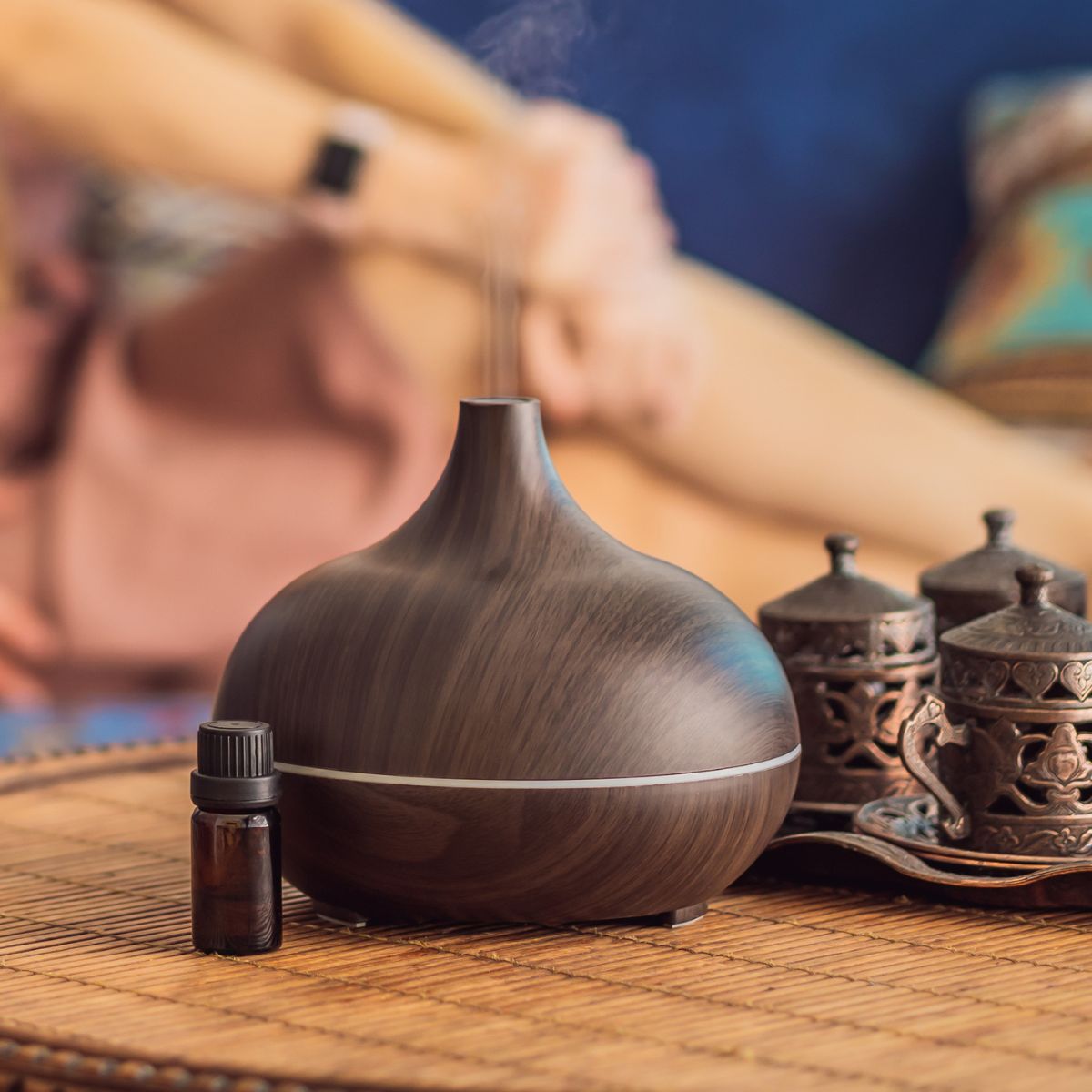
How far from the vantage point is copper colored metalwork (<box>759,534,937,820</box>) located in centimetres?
82

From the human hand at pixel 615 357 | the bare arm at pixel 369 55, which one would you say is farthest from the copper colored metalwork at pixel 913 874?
the bare arm at pixel 369 55

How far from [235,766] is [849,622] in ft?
1.03

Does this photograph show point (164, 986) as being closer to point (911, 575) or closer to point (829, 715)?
point (829, 715)

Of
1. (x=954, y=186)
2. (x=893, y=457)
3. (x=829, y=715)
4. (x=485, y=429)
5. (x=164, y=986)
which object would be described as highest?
(x=954, y=186)

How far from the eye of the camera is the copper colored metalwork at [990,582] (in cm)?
89

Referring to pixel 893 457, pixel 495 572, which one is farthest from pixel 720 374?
pixel 495 572

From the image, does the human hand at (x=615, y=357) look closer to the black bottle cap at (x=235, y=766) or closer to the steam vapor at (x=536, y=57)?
the steam vapor at (x=536, y=57)

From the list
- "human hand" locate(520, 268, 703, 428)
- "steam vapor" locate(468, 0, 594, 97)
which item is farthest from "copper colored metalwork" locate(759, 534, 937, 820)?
"human hand" locate(520, 268, 703, 428)

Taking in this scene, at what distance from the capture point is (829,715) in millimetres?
831

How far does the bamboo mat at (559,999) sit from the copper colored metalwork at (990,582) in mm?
190

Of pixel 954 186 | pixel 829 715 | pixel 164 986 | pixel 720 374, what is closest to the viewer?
pixel 164 986

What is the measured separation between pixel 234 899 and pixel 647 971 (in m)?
0.16

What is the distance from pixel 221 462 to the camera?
2145mm

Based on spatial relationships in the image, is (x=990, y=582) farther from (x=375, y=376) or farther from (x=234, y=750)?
(x=375, y=376)
